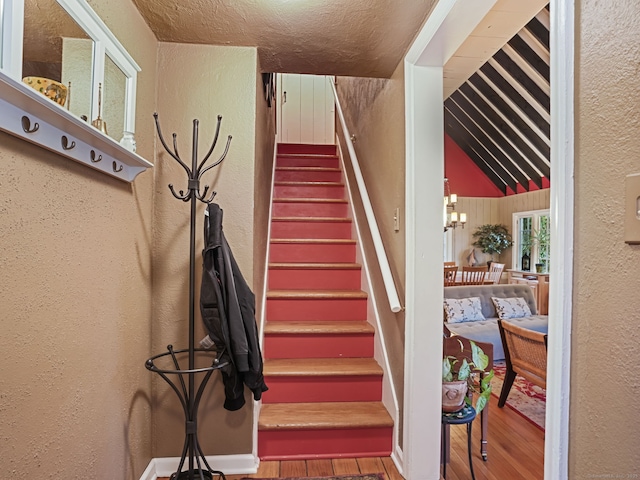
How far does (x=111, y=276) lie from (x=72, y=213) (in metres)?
0.36

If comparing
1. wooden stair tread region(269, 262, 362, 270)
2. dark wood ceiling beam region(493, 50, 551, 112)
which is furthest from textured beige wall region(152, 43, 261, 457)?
dark wood ceiling beam region(493, 50, 551, 112)

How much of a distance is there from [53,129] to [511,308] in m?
4.76

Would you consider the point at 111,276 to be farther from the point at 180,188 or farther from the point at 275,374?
the point at 275,374

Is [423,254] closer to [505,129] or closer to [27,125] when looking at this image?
[27,125]

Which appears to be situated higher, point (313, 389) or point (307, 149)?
point (307, 149)

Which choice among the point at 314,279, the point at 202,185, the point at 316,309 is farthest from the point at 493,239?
the point at 202,185

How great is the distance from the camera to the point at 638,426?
0.66m

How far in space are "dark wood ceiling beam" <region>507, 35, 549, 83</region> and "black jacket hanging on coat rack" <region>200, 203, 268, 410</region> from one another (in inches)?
200

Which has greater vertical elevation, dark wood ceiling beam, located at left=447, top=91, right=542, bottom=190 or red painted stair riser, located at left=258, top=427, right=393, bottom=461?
dark wood ceiling beam, located at left=447, top=91, right=542, bottom=190

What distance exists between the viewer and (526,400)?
319 centimetres

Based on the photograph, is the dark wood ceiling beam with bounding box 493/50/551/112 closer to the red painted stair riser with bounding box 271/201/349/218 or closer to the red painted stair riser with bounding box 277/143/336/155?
the red painted stair riser with bounding box 277/143/336/155

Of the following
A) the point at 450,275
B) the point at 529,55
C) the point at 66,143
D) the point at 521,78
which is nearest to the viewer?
the point at 66,143

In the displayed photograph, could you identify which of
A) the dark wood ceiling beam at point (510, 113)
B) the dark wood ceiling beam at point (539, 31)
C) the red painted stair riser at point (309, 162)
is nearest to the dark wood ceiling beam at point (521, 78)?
the dark wood ceiling beam at point (510, 113)

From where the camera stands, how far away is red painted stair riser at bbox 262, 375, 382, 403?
2.28 m
